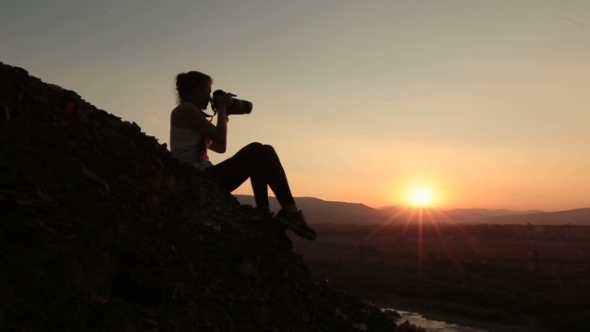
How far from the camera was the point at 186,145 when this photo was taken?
5305mm

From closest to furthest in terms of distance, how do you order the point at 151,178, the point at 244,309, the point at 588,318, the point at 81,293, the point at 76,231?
the point at 81,293 → the point at 76,231 → the point at 244,309 → the point at 151,178 → the point at 588,318

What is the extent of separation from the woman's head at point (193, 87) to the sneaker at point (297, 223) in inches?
58.5

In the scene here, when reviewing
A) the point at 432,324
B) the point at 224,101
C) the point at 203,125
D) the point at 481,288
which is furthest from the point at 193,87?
the point at 481,288

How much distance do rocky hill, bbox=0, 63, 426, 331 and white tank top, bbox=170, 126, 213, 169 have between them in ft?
0.54

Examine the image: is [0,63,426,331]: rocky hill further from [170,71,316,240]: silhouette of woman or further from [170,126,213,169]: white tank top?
[170,71,316,240]: silhouette of woman

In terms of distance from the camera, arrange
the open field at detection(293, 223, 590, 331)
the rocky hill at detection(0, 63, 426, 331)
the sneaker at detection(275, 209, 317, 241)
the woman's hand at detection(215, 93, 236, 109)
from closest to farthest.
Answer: the rocky hill at detection(0, 63, 426, 331)
the sneaker at detection(275, 209, 317, 241)
the woman's hand at detection(215, 93, 236, 109)
the open field at detection(293, 223, 590, 331)

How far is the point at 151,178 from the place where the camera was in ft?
15.8

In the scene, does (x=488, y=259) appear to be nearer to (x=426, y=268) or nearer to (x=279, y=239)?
(x=426, y=268)

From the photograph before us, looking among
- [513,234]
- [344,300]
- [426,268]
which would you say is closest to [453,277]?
[426,268]

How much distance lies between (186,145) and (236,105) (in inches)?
26.7

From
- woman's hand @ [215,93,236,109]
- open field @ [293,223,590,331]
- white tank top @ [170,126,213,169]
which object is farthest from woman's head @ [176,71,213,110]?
open field @ [293,223,590,331]

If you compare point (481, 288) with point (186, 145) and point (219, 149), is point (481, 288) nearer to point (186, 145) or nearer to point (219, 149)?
point (219, 149)

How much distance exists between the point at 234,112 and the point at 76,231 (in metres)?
2.38

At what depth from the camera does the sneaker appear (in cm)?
507
